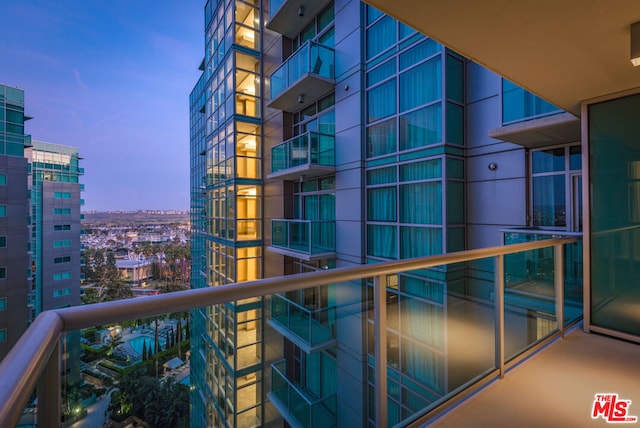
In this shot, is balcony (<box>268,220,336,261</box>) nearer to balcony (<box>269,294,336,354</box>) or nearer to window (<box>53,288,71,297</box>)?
balcony (<box>269,294,336,354</box>)

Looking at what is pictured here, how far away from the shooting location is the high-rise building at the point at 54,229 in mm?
22922

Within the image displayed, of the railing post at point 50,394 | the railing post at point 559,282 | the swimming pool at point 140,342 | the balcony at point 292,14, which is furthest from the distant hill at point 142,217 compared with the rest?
the railing post at point 50,394

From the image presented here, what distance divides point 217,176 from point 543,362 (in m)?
13.6

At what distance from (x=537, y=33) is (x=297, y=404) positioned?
327 cm

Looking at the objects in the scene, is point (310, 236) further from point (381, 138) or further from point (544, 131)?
point (544, 131)

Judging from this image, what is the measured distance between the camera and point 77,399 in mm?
1030

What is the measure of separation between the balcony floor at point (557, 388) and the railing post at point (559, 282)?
0.94ft

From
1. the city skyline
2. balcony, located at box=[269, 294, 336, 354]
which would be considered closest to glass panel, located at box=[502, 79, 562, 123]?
balcony, located at box=[269, 294, 336, 354]

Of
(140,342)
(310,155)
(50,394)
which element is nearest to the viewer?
(50,394)

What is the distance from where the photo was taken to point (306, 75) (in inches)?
352

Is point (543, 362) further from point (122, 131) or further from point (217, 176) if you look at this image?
point (122, 131)

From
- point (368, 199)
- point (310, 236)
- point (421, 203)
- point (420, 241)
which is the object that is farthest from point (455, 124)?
point (310, 236)

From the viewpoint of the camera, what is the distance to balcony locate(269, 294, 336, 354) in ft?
5.89

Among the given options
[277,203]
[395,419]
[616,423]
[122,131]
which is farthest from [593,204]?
[122,131]
